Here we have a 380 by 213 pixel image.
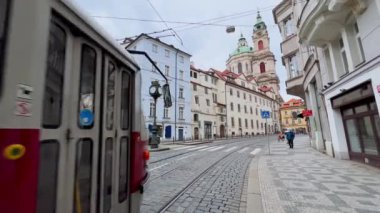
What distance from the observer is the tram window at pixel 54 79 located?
1.79 meters

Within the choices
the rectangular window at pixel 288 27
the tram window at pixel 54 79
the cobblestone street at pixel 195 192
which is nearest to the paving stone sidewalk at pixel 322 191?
the cobblestone street at pixel 195 192

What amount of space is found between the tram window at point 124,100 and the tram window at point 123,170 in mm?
229

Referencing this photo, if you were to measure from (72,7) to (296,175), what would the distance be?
25.7 ft

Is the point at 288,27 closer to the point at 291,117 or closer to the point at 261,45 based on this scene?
the point at 261,45

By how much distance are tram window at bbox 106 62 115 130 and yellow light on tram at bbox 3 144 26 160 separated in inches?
48.5

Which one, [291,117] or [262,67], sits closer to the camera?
[262,67]

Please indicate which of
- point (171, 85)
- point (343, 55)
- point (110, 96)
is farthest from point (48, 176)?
point (171, 85)

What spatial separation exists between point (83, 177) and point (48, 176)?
41 centimetres

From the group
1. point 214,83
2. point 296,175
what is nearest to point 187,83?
point 214,83

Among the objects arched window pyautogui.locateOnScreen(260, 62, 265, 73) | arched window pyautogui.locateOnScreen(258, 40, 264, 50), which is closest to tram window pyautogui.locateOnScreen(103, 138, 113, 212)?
arched window pyautogui.locateOnScreen(260, 62, 265, 73)

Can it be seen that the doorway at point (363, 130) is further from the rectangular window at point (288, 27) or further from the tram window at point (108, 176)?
the rectangular window at point (288, 27)

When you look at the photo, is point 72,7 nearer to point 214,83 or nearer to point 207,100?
point 207,100

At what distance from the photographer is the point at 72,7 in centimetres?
204

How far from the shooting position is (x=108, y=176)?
2.67 meters
